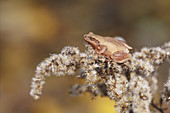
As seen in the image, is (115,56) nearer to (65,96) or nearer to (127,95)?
(127,95)

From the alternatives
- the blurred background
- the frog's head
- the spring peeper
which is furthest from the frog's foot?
the blurred background

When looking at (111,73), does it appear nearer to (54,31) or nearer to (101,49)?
(101,49)

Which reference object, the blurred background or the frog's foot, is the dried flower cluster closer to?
the frog's foot

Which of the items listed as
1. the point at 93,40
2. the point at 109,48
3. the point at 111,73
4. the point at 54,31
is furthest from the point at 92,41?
the point at 54,31

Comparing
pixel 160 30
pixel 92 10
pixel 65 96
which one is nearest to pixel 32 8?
pixel 92 10

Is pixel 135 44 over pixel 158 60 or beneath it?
over

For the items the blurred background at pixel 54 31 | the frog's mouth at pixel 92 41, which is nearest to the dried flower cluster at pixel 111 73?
the frog's mouth at pixel 92 41
